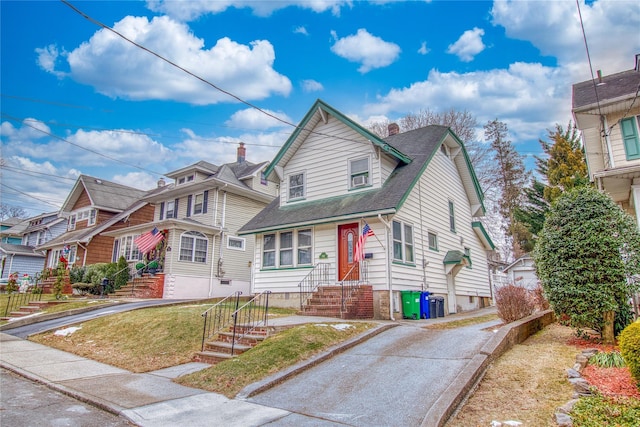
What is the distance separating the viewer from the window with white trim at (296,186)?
55.6 ft


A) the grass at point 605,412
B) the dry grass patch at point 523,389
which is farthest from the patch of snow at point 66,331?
the grass at point 605,412

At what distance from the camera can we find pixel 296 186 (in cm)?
1712

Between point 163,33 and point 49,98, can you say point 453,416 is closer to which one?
point 163,33

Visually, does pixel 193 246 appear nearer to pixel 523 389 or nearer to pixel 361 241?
pixel 361 241

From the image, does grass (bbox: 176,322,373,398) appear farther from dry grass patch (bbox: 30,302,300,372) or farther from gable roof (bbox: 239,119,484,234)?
gable roof (bbox: 239,119,484,234)

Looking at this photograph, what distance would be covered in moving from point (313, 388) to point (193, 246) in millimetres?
17440

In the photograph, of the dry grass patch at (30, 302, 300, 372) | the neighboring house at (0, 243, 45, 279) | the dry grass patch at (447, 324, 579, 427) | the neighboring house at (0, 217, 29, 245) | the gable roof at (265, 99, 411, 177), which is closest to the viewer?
the dry grass patch at (447, 324, 579, 427)

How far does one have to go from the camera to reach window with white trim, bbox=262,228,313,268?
595 inches

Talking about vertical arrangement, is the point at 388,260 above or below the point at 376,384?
above

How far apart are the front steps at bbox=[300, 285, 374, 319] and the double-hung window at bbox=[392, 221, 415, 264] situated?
5.75 feet

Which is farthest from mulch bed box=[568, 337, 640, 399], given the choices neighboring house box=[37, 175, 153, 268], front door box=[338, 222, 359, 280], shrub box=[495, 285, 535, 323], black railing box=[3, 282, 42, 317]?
neighboring house box=[37, 175, 153, 268]

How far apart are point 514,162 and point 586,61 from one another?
2573 centimetres

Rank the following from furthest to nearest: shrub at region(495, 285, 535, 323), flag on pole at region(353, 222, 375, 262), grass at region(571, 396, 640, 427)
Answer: flag on pole at region(353, 222, 375, 262) → shrub at region(495, 285, 535, 323) → grass at region(571, 396, 640, 427)

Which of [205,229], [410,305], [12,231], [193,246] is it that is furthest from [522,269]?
[12,231]
